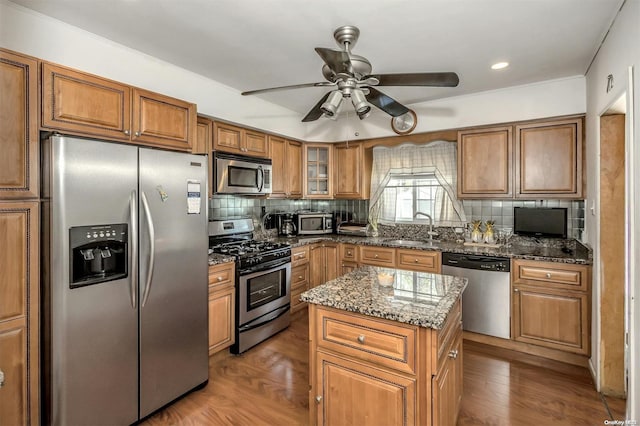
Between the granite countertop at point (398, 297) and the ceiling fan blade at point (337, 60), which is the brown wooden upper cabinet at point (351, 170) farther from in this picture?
the ceiling fan blade at point (337, 60)

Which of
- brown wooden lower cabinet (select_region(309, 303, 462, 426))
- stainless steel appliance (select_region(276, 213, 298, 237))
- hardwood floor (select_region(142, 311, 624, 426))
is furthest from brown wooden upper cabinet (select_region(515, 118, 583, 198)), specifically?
stainless steel appliance (select_region(276, 213, 298, 237))

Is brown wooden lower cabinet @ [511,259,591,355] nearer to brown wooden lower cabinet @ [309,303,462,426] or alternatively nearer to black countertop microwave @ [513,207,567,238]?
black countertop microwave @ [513,207,567,238]

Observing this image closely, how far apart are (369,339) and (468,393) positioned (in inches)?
55.2

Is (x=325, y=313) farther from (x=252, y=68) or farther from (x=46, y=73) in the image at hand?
(x=252, y=68)

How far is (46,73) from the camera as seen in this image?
174cm

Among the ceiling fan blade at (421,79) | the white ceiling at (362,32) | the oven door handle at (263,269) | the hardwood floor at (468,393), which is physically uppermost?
the white ceiling at (362,32)

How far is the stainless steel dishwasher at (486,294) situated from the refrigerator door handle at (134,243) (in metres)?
2.84

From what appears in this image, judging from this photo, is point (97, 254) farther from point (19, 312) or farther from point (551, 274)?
point (551, 274)

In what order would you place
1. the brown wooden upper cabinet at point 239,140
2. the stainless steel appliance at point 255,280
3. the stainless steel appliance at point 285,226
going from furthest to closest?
the stainless steel appliance at point 285,226 < the brown wooden upper cabinet at point 239,140 < the stainless steel appliance at point 255,280

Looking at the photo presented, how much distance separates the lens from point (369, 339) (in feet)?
5.04

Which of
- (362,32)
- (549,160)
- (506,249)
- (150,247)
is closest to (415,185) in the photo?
(506,249)

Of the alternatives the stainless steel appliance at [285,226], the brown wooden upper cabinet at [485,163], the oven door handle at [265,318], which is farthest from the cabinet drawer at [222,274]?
the brown wooden upper cabinet at [485,163]

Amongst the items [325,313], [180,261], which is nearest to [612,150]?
[325,313]

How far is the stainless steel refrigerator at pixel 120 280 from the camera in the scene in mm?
1691
